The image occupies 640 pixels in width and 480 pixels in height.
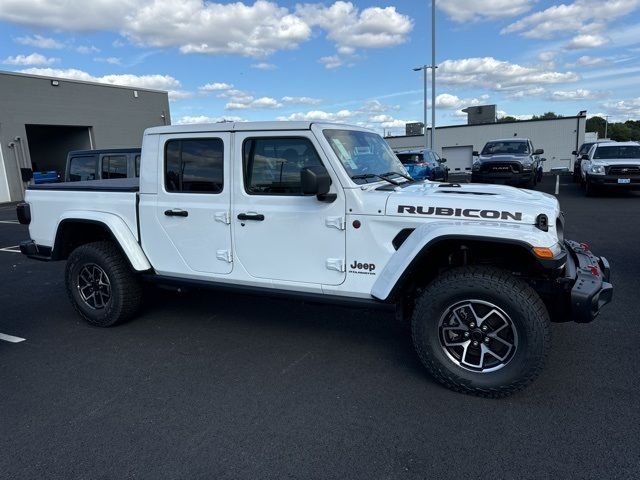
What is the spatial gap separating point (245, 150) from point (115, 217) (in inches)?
63.9

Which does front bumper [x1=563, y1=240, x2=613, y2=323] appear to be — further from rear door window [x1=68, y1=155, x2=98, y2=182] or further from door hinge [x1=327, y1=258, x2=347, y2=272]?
rear door window [x1=68, y1=155, x2=98, y2=182]

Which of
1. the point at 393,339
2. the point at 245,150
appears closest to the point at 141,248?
the point at 245,150

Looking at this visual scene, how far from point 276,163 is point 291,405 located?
6.21 ft

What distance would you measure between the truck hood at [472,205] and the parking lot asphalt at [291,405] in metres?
1.26

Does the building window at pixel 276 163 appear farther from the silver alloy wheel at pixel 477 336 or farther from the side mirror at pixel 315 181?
the silver alloy wheel at pixel 477 336

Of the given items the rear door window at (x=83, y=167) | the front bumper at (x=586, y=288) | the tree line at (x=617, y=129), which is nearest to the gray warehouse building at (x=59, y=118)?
the rear door window at (x=83, y=167)

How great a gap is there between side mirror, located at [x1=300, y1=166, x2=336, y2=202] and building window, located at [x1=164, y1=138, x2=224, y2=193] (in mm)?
1019

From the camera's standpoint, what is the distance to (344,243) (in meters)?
3.64

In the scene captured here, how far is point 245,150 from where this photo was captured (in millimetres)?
3988

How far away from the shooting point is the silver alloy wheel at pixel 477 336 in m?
3.30

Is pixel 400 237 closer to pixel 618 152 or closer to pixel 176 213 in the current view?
pixel 176 213

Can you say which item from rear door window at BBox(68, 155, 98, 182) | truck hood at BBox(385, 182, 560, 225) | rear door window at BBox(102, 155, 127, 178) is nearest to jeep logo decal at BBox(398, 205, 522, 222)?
truck hood at BBox(385, 182, 560, 225)

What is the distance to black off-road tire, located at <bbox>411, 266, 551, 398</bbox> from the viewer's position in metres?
3.16

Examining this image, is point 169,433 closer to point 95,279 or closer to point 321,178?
point 321,178
